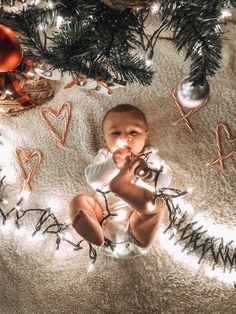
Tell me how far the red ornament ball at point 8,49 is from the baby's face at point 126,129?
41 centimetres

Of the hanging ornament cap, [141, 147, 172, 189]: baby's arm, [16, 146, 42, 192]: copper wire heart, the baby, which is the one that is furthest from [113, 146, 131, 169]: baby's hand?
[16, 146, 42, 192]: copper wire heart

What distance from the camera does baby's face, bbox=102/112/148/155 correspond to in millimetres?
1082

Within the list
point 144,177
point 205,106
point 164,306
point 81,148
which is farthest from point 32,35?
point 164,306

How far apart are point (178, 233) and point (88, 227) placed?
1.10ft

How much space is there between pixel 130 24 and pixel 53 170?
700 mm

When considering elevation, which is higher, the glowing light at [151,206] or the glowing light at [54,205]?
the glowing light at [151,206]

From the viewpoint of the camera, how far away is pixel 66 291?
117cm

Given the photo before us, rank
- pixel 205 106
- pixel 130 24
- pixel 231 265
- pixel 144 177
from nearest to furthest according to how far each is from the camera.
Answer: pixel 130 24 < pixel 144 177 < pixel 231 265 < pixel 205 106

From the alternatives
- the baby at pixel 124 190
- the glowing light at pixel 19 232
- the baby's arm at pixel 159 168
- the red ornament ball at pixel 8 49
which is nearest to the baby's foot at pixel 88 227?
the baby at pixel 124 190

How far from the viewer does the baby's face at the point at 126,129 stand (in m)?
1.08

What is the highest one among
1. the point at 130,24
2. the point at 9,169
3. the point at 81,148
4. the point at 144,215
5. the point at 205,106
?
the point at 130,24

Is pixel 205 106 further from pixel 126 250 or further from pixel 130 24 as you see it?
pixel 130 24

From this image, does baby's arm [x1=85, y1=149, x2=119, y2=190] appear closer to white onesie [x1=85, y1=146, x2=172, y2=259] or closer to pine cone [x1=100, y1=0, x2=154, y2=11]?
white onesie [x1=85, y1=146, x2=172, y2=259]

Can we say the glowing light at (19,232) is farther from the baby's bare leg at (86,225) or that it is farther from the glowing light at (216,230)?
the glowing light at (216,230)
